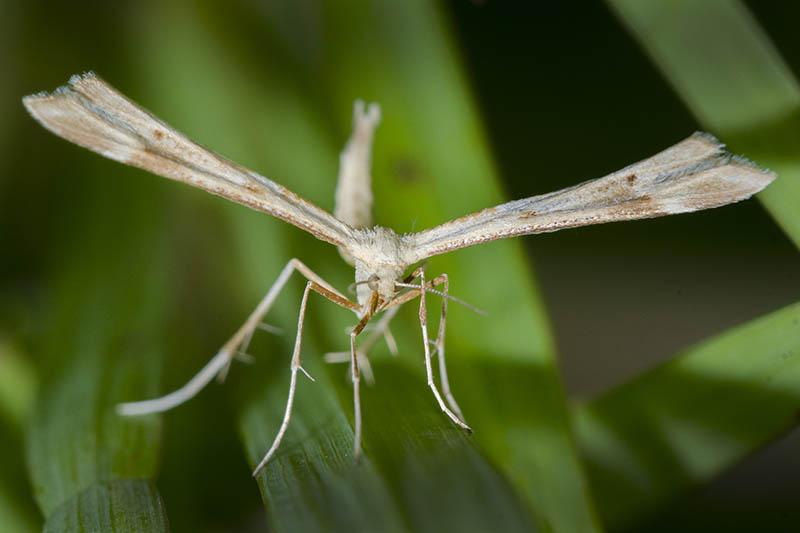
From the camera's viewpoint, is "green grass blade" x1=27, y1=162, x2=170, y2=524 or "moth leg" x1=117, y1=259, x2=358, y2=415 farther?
"moth leg" x1=117, y1=259, x2=358, y2=415

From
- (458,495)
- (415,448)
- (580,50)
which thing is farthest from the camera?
(580,50)

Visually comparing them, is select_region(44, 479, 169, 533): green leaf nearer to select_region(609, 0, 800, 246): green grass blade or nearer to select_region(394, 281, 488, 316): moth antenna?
select_region(394, 281, 488, 316): moth antenna

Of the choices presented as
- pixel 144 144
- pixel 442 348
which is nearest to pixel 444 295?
pixel 442 348

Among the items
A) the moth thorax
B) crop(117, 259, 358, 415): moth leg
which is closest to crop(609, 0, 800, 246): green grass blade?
the moth thorax

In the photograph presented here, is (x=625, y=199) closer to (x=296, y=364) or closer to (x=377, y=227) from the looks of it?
(x=377, y=227)

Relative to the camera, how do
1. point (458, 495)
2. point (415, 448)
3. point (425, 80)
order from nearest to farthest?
1. point (458, 495)
2. point (415, 448)
3. point (425, 80)

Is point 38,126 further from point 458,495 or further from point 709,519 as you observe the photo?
point 709,519

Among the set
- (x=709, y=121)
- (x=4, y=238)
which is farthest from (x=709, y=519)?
(x=4, y=238)
